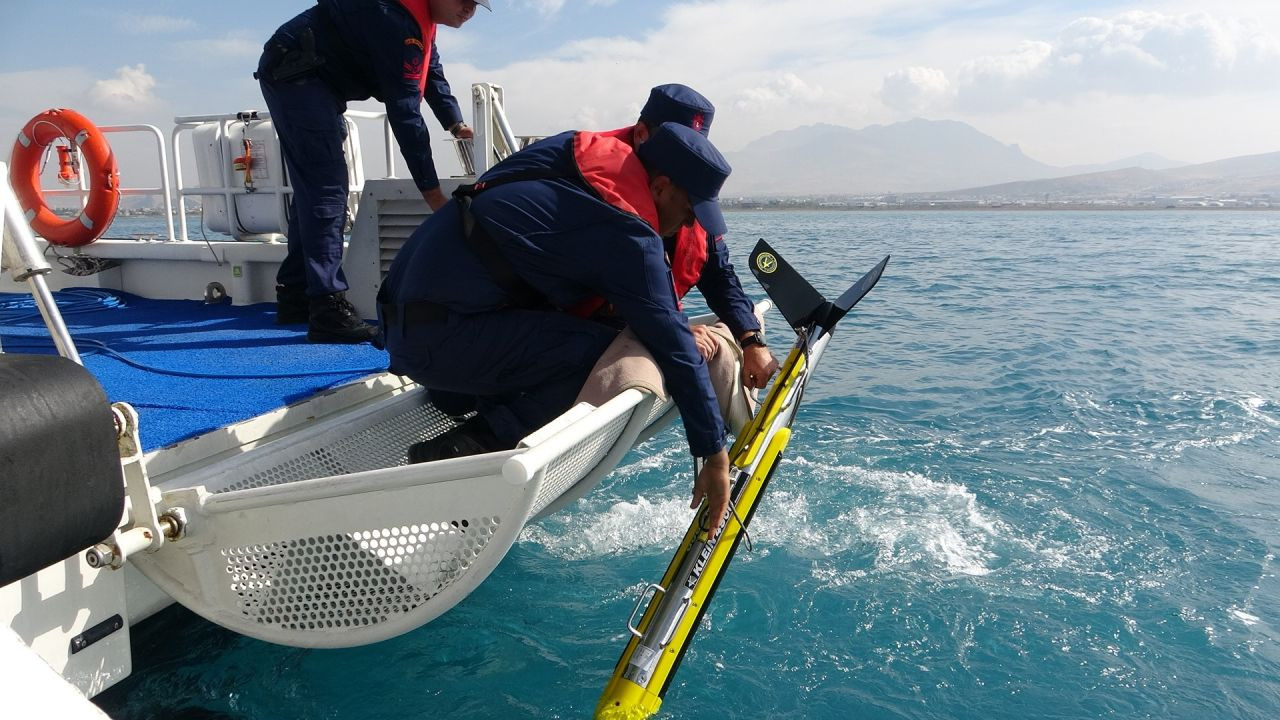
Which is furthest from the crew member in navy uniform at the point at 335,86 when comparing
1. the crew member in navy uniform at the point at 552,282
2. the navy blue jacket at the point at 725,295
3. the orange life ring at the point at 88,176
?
the orange life ring at the point at 88,176

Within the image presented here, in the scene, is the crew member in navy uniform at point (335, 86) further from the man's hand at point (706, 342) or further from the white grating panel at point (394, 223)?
the man's hand at point (706, 342)

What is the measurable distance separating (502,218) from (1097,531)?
406cm

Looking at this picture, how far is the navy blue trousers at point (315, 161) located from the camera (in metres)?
4.04

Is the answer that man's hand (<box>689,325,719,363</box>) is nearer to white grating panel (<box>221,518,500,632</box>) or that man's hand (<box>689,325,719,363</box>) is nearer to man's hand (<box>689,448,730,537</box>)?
man's hand (<box>689,448,730,537</box>)

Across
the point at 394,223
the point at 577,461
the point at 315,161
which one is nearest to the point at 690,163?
the point at 577,461

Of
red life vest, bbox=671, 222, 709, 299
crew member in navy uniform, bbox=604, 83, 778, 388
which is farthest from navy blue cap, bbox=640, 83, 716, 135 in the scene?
red life vest, bbox=671, 222, 709, 299

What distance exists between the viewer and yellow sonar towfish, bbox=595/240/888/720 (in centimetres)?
264

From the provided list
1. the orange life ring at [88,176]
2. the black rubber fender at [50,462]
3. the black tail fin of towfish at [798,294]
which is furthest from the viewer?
the orange life ring at [88,176]

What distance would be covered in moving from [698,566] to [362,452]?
142cm

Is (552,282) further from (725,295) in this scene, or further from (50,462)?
(50,462)

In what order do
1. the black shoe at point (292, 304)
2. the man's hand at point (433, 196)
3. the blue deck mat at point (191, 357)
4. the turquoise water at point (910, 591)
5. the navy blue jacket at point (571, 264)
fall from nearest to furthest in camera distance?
the navy blue jacket at point (571, 264)
the turquoise water at point (910, 591)
the blue deck mat at point (191, 357)
the man's hand at point (433, 196)
the black shoe at point (292, 304)

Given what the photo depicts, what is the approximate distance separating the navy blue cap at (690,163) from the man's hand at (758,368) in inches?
32.5

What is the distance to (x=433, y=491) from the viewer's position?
2.19 metres

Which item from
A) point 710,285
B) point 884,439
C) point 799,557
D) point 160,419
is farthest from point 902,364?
point 160,419
